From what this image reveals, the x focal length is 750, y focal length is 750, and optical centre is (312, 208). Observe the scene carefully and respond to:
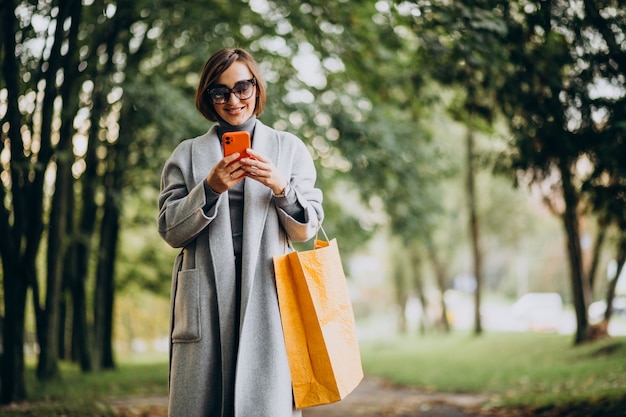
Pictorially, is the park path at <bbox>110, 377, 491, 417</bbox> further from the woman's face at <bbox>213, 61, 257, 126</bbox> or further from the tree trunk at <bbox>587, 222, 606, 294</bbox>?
the tree trunk at <bbox>587, 222, 606, 294</bbox>

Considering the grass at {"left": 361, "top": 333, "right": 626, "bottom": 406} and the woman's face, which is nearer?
the woman's face

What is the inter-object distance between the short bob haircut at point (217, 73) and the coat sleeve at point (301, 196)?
0.27 metres

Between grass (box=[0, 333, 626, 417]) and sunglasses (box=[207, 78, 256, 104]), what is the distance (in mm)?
4594

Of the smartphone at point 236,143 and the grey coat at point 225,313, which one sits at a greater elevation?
the smartphone at point 236,143

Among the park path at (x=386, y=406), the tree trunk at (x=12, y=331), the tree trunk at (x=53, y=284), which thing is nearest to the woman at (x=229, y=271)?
the park path at (x=386, y=406)

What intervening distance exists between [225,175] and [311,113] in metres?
9.72

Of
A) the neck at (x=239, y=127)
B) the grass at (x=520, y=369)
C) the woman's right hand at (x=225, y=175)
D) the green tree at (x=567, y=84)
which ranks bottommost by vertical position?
the grass at (x=520, y=369)

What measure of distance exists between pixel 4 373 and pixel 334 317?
689 cm

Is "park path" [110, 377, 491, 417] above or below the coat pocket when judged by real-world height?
below

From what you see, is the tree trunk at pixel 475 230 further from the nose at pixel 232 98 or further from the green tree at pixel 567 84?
the nose at pixel 232 98

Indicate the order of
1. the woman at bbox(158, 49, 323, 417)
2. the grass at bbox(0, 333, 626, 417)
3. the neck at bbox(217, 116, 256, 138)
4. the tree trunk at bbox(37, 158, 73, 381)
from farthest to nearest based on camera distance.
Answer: the tree trunk at bbox(37, 158, 73, 381) → the grass at bbox(0, 333, 626, 417) → the neck at bbox(217, 116, 256, 138) → the woman at bbox(158, 49, 323, 417)

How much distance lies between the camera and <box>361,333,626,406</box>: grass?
990cm

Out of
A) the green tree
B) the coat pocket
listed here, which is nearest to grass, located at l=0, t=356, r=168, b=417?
the coat pocket

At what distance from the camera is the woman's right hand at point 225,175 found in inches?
117
